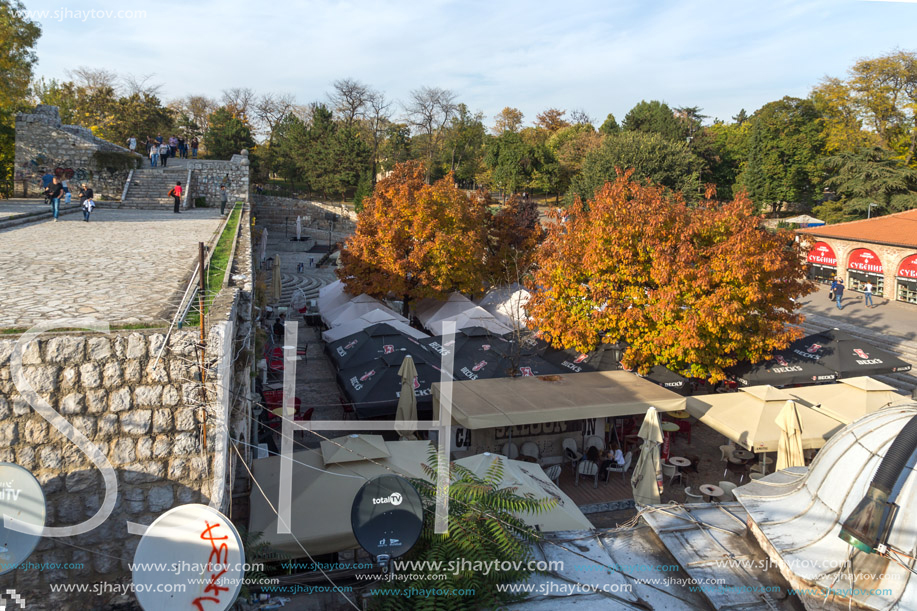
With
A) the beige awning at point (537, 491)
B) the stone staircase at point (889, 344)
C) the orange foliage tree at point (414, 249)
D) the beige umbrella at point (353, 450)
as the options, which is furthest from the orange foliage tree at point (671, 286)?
the stone staircase at point (889, 344)

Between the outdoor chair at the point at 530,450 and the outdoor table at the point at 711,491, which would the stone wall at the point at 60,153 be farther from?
the outdoor table at the point at 711,491

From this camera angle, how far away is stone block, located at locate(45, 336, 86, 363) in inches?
154

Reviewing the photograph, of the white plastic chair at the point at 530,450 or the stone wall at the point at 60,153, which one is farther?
the stone wall at the point at 60,153

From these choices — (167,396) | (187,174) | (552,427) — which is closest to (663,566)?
(167,396)

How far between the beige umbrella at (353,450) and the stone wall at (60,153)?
19.5 metres

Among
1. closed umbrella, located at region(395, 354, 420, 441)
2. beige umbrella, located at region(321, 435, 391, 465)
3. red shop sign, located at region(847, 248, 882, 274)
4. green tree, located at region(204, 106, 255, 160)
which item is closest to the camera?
beige umbrella, located at region(321, 435, 391, 465)

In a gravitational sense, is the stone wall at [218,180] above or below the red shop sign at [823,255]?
above

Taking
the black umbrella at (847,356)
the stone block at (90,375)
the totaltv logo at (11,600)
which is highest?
the stone block at (90,375)

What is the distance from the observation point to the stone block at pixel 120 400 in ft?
13.2

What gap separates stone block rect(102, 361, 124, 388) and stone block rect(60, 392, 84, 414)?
0.20 metres

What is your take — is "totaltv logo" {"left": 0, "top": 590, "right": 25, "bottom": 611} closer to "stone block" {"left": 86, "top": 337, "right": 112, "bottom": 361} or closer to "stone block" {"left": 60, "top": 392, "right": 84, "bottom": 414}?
"stone block" {"left": 60, "top": 392, "right": 84, "bottom": 414}

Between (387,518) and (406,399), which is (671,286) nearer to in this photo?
(406,399)

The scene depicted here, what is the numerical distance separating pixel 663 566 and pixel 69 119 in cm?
4448

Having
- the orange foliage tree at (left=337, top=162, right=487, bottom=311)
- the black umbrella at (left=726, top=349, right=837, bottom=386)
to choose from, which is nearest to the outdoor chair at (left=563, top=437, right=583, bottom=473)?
the black umbrella at (left=726, top=349, right=837, bottom=386)
